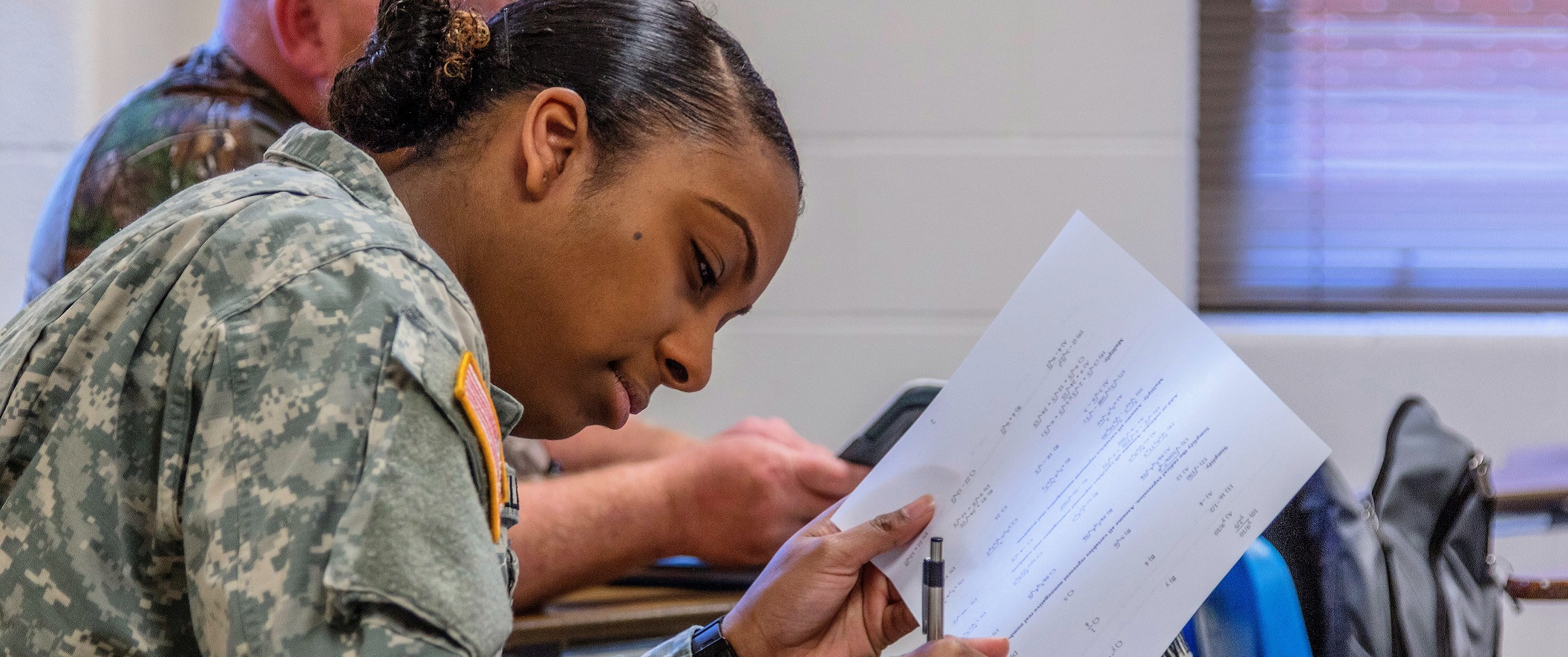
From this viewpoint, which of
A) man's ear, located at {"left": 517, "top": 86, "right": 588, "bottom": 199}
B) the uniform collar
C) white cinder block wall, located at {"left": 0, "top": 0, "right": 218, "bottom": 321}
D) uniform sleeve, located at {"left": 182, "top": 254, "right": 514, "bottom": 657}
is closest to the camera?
uniform sleeve, located at {"left": 182, "top": 254, "right": 514, "bottom": 657}

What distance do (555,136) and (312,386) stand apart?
28 centimetres

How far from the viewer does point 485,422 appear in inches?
16.2

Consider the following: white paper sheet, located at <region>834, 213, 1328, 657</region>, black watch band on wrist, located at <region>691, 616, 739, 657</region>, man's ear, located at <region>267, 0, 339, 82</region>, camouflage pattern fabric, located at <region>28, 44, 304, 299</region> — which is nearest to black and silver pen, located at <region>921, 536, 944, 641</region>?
white paper sheet, located at <region>834, 213, 1328, 657</region>

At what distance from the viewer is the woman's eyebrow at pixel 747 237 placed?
645mm

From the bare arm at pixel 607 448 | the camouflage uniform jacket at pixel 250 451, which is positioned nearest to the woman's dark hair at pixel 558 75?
the camouflage uniform jacket at pixel 250 451

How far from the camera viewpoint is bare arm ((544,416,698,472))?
4.93 feet

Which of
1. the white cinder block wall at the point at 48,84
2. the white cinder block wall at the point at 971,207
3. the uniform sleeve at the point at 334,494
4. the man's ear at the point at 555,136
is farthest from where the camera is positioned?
the white cinder block wall at the point at 971,207

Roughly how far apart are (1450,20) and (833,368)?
1.28 meters

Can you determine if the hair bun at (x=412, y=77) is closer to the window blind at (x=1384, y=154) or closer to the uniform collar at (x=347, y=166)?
the uniform collar at (x=347, y=166)

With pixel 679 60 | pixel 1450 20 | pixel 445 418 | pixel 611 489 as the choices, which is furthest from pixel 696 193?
pixel 1450 20

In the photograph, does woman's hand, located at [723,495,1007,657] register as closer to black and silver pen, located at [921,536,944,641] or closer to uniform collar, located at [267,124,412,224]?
black and silver pen, located at [921,536,944,641]

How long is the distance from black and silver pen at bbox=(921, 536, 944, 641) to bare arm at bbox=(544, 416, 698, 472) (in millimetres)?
808

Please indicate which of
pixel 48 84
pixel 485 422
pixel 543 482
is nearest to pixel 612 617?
pixel 543 482

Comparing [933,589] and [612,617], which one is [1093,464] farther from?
[612,617]
